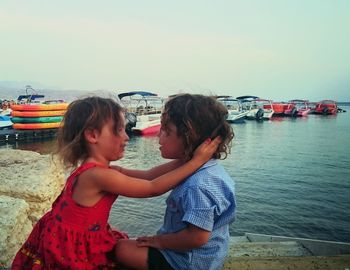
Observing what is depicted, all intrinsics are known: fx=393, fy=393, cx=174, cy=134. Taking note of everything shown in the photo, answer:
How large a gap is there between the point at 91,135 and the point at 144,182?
1.27 ft

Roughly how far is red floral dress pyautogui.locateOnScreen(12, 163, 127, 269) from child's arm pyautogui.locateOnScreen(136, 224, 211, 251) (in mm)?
Result: 305

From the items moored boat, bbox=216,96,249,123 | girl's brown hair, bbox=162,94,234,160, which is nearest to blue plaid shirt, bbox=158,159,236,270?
girl's brown hair, bbox=162,94,234,160

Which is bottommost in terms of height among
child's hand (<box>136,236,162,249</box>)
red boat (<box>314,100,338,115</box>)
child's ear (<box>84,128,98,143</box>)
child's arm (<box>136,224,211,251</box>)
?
red boat (<box>314,100,338,115</box>)

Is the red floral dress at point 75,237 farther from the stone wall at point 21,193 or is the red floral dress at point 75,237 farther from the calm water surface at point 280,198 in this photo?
the calm water surface at point 280,198

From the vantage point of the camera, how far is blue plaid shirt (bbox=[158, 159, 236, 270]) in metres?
1.92

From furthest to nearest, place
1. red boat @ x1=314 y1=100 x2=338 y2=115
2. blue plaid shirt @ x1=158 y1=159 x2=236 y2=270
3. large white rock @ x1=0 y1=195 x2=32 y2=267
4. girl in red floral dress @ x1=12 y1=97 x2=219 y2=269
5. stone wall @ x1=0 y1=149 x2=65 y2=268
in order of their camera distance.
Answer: red boat @ x1=314 y1=100 x2=338 y2=115, stone wall @ x1=0 y1=149 x2=65 y2=268, large white rock @ x1=0 y1=195 x2=32 y2=267, girl in red floral dress @ x1=12 y1=97 x2=219 y2=269, blue plaid shirt @ x1=158 y1=159 x2=236 y2=270

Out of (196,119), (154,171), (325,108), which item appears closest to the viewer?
(196,119)

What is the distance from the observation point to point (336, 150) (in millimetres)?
22953

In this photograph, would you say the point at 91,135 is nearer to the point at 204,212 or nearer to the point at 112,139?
the point at 112,139

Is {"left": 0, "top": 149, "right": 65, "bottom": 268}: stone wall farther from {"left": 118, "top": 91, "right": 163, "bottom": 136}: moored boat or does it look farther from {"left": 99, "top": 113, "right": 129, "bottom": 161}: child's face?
{"left": 118, "top": 91, "right": 163, "bottom": 136}: moored boat

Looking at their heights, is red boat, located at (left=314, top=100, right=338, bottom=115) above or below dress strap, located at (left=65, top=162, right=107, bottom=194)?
below

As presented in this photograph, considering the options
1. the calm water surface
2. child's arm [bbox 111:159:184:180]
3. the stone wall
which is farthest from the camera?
the calm water surface

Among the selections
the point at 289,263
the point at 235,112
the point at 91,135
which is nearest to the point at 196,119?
the point at 91,135

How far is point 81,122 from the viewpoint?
2105 millimetres
